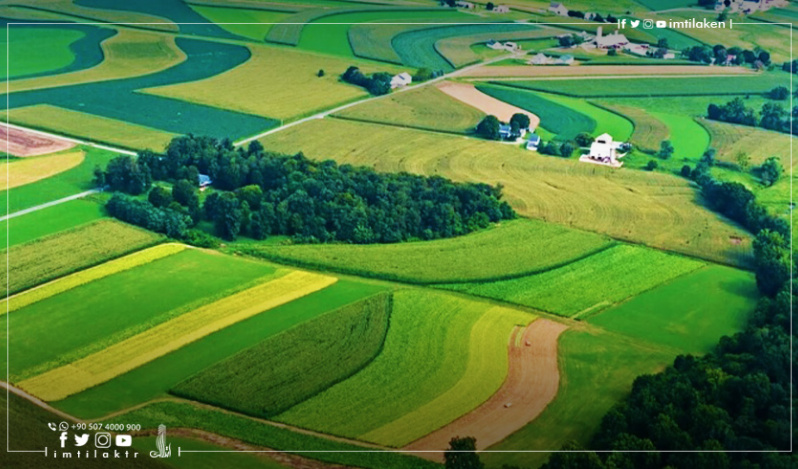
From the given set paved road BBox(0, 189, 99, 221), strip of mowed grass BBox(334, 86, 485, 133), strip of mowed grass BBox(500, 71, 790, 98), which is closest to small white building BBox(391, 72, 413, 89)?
strip of mowed grass BBox(334, 86, 485, 133)

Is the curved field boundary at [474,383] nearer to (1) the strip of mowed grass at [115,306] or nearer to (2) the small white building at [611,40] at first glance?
(1) the strip of mowed grass at [115,306]

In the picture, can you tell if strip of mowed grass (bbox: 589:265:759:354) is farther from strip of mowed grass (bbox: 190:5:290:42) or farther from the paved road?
strip of mowed grass (bbox: 190:5:290:42)

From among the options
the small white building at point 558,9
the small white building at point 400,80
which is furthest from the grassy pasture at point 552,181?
the small white building at point 558,9

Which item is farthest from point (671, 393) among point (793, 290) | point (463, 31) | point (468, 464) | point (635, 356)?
point (463, 31)

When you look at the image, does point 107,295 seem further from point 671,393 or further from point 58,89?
point 58,89

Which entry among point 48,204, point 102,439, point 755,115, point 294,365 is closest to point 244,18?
point 48,204

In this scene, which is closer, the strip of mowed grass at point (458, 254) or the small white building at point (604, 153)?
the strip of mowed grass at point (458, 254)
